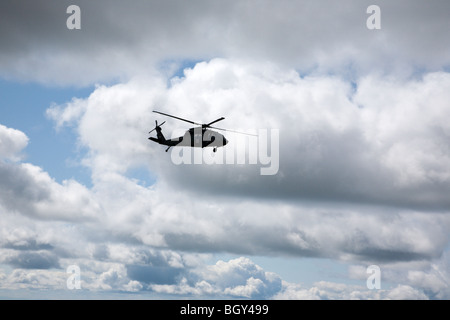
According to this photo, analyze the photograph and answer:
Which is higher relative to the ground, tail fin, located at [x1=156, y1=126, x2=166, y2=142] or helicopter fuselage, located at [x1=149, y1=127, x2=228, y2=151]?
tail fin, located at [x1=156, y1=126, x2=166, y2=142]

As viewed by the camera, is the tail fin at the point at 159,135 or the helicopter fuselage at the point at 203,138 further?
the tail fin at the point at 159,135

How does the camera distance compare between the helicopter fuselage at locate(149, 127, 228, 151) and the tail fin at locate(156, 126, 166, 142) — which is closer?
the helicopter fuselage at locate(149, 127, 228, 151)

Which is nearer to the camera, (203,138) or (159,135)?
(203,138)

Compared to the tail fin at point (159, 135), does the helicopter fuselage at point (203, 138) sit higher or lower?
lower

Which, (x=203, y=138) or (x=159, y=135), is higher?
(x=159, y=135)
